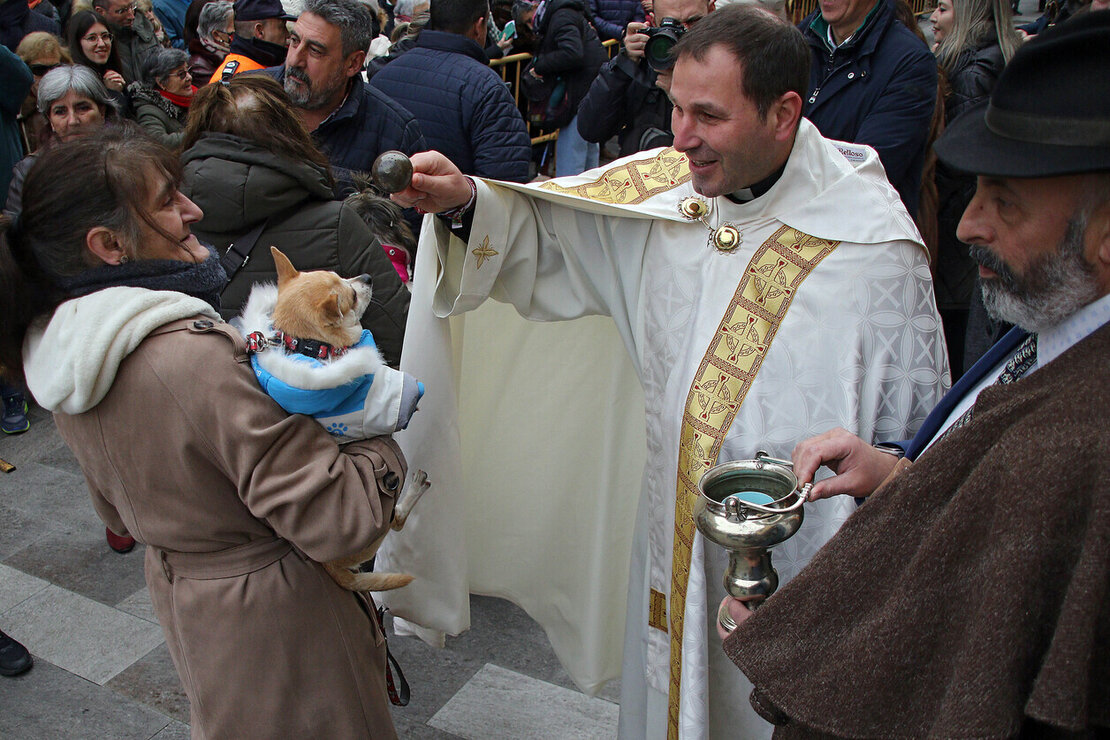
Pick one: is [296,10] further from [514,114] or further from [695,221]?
[695,221]

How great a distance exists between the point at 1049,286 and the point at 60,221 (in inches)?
68.5

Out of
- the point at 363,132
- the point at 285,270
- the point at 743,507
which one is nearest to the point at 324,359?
the point at 285,270

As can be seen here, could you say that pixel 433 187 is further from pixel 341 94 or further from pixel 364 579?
pixel 341 94

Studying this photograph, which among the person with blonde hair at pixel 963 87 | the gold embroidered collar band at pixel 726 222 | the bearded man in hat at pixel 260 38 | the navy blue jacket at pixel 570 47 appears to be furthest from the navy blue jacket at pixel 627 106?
the navy blue jacket at pixel 570 47

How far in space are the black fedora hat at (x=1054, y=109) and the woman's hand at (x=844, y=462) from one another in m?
0.63

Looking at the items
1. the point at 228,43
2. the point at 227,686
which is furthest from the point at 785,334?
the point at 228,43

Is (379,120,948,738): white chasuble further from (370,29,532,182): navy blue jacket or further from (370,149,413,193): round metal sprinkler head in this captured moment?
(370,29,532,182): navy blue jacket

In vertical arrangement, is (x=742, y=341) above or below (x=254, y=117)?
below

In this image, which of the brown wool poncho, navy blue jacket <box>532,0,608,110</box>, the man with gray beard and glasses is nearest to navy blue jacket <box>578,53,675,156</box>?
the man with gray beard and glasses

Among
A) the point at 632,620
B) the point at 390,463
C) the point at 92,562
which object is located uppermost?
the point at 390,463

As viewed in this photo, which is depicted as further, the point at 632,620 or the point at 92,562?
the point at 92,562

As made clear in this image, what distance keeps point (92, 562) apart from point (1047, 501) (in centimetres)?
418

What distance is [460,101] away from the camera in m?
4.38

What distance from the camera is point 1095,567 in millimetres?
1135
